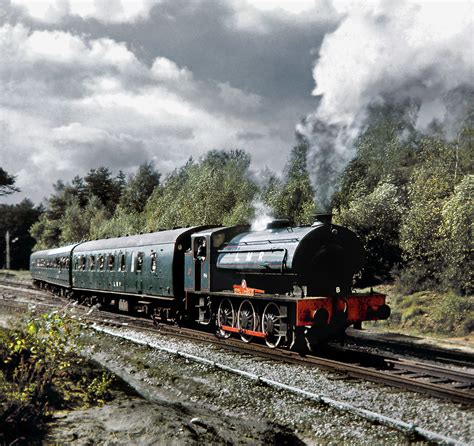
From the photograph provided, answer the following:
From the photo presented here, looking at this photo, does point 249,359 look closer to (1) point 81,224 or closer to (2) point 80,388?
(2) point 80,388

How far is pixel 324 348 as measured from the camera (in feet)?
42.3

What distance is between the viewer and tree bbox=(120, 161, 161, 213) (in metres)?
65.4

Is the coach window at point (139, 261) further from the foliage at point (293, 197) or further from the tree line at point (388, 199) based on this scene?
the foliage at point (293, 197)

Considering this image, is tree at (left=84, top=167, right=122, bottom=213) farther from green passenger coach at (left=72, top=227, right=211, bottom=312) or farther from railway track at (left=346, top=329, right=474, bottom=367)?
railway track at (left=346, top=329, right=474, bottom=367)

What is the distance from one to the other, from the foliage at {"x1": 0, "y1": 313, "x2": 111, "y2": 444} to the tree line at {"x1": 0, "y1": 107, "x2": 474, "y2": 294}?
31.4 ft

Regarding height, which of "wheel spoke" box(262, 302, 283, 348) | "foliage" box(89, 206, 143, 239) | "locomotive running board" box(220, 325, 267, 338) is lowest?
"locomotive running board" box(220, 325, 267, 338)

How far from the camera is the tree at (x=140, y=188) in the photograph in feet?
215

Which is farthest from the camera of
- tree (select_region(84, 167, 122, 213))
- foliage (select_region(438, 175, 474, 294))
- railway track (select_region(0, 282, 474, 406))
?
tree (select_region(84, 167, 122, 213))

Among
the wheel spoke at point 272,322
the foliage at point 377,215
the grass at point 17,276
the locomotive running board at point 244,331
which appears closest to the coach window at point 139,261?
the locomotive running board at point 244,331

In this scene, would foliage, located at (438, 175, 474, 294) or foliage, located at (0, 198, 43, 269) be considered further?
foliage, located at (0, 198, 43, 269)

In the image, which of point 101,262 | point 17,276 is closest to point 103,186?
point 17,276

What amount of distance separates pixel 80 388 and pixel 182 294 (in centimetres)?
705

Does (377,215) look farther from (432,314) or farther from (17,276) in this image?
(17,276)

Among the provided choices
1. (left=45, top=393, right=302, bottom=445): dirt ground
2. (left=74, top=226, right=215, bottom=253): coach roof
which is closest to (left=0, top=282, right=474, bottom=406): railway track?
(left=45, top=393, right=302, bottom=445): dirt ground
